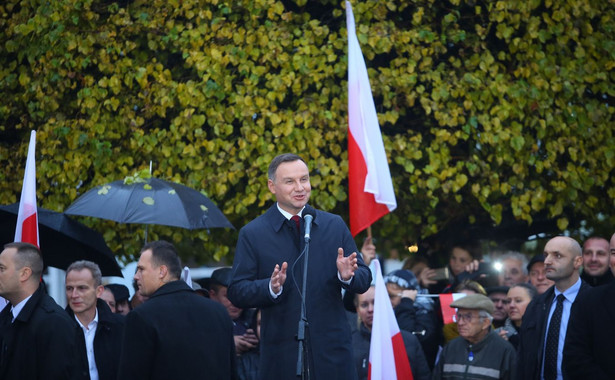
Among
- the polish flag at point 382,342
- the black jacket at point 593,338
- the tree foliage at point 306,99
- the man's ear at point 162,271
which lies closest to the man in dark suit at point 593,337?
the black jacket at point 593,338

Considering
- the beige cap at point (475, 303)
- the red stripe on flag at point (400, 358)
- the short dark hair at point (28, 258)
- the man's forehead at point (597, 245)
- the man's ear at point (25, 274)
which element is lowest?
the red stripe on flag at point (400, 358)

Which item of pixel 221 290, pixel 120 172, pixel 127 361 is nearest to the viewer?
pixel 127 361

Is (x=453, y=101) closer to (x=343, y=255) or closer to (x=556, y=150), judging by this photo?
(x=556, y=150)

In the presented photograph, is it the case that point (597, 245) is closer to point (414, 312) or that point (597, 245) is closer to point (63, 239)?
point (414, 312)

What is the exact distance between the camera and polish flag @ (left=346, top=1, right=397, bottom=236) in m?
8.33

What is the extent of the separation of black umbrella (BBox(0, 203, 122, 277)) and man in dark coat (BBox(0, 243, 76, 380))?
222cm

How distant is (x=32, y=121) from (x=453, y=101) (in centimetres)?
478

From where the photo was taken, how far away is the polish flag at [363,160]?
8.33 metres

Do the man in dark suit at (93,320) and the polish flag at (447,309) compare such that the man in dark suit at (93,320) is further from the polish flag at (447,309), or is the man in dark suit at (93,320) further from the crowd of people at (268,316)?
the polish flag at (447,309)

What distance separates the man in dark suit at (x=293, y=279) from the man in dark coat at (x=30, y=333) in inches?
48.1

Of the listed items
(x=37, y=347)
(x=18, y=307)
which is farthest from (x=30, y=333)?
(x=18, y=307)

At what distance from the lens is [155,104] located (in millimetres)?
10117

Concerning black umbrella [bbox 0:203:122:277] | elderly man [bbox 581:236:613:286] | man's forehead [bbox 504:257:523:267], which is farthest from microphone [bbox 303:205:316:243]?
man's forehead [bbox 504:257:523:267]

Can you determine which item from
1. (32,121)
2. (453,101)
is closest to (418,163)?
(453,101)
